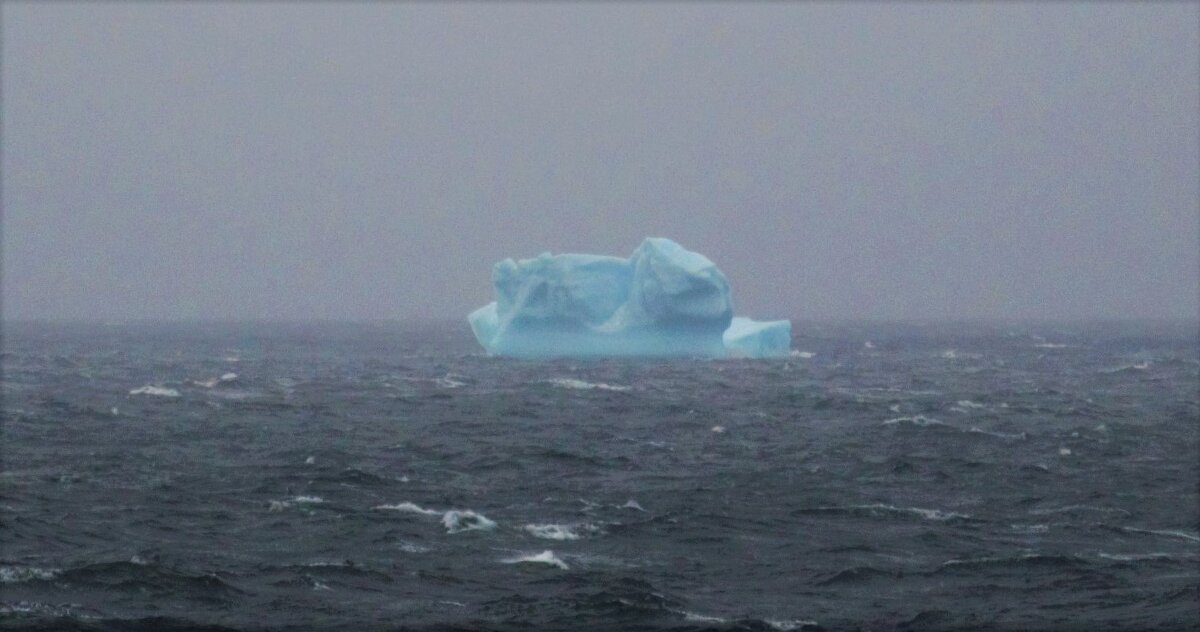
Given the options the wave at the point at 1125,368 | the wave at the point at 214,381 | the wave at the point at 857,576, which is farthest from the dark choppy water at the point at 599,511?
the wave at the point at 1125,368

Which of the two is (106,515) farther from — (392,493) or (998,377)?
(998,377)

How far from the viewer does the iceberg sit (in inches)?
1409

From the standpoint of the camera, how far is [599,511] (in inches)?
523

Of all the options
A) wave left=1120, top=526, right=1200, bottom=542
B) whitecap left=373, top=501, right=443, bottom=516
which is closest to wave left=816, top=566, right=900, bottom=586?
wave left=1120, top=526, right=1200, bottom=542

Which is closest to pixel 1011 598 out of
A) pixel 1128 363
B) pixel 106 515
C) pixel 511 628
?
pixel 511 628

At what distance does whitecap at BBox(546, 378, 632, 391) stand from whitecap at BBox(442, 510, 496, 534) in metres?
16.9

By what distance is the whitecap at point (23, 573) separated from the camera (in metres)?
9.92

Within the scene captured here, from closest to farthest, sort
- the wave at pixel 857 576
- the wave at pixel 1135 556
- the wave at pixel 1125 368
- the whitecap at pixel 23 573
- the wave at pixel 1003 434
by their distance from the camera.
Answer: the whitecap at pixel 23 573 → the wave at pixel 857 576 → the wave at pixel 1135 556 → the wave at pixel 1003 434 → the wave at pixel 1125 368

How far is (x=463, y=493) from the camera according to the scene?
47.1ft

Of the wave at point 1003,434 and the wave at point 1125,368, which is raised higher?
the wave at point 1125,368

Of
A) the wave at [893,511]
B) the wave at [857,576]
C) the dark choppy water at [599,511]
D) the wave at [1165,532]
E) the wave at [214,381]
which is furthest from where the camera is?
the wave at [214,381]

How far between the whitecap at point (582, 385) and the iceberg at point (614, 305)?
14.0ft

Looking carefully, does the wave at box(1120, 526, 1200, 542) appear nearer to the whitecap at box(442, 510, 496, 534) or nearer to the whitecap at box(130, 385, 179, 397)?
the whitecap at box(442, 510, 496, 534)

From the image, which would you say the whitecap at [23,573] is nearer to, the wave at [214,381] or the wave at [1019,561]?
the wave at [1019,561]
